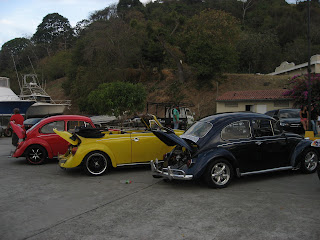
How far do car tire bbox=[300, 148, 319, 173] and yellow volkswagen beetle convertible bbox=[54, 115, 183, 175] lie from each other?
11.4 ft

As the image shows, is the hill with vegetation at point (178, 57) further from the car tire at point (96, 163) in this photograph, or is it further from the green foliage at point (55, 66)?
the car tire at point (96, 163)

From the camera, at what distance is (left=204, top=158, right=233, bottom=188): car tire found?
6161 mm

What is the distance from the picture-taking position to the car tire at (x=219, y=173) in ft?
20.2

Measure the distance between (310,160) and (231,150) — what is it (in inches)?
99.9

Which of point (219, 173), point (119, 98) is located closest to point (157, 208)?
point (219, 173)

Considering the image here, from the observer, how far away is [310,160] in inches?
297

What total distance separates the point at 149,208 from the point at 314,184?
12.5 ft

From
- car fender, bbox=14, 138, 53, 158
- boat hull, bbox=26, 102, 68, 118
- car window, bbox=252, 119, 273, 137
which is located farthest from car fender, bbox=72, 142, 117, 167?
boat hull, bbox=26, 102, 68, 118

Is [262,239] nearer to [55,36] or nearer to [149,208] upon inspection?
[149,208]

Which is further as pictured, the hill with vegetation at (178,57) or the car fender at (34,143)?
the hill with vegetation at (178,57)

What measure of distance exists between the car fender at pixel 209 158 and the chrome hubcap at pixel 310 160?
2.25 meters

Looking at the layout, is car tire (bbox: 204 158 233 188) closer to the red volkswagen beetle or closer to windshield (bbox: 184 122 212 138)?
windshield (bbox: 184 122 212 138)

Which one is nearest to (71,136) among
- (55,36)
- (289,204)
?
(289,204)

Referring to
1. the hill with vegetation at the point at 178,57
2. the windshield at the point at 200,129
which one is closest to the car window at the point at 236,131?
the windshield at the point at 200,129
